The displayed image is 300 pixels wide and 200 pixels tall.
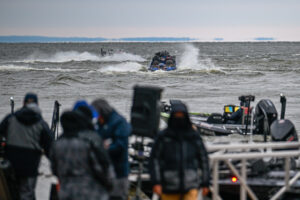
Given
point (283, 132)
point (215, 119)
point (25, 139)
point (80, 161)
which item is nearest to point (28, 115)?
point (25, 139)

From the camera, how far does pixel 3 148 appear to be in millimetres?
5758

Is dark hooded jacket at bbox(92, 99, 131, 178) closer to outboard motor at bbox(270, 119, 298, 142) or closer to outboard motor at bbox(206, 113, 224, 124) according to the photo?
outboard motor at bbox(270, 119, 298, 142)

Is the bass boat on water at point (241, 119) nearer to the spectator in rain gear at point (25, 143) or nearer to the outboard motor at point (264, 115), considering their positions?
the outboard motor at point (264, 115)

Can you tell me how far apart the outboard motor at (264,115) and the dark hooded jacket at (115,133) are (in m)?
6.05

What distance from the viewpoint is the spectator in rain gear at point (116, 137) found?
473cm

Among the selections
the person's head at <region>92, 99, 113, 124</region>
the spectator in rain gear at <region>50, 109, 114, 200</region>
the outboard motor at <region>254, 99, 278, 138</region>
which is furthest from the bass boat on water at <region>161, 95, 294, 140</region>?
the spectator in rain gear at <region>50, 109, 114, 200</region>

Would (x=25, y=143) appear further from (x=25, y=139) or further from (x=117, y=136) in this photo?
(x=117, y=136)

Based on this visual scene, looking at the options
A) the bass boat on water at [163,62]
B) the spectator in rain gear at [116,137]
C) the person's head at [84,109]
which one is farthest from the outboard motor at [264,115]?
the bass boat on water at [163,62]

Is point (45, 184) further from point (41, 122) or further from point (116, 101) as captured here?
point (116, 101)

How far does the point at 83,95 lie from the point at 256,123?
17233 mm

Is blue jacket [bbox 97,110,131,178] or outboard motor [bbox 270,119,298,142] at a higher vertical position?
blue jacket [bbox 97,110,131,178]

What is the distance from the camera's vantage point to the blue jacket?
4723 millimetres

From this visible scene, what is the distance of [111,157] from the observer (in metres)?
4.75

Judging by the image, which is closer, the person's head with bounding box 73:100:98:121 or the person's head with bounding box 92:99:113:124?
the person's head with bounding box 73:100:98:121
